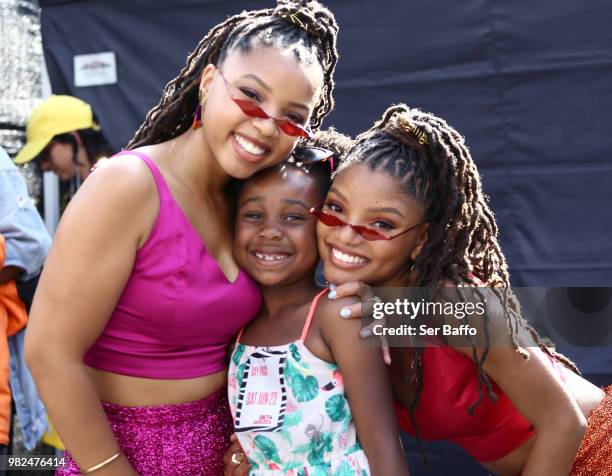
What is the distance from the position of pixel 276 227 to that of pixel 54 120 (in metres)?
2.37

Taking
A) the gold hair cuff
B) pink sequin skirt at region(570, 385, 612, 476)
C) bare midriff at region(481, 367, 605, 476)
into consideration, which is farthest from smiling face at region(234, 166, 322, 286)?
pink sequin skirt at region(570, 385, 612, 476)

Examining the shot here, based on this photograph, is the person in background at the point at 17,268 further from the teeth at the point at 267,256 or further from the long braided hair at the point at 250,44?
the teeth at the point at 267,256

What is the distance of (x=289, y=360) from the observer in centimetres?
231

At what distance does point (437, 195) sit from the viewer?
2.35 meters

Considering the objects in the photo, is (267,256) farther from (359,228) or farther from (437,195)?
(437,195)

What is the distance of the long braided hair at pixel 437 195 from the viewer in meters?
2.30

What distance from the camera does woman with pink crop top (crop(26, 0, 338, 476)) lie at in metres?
1.99

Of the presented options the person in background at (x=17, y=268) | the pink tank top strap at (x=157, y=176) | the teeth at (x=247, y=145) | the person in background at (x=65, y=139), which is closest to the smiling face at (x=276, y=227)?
the teeth at (x=247, y=145)

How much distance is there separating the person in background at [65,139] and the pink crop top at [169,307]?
2.32m

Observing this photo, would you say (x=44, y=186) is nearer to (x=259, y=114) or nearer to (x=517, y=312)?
(x=259, y=114)

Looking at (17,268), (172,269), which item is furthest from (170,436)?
(17,268)

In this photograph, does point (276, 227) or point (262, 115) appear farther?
point (276, 227)

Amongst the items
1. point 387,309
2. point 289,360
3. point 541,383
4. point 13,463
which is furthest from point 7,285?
point 541,383

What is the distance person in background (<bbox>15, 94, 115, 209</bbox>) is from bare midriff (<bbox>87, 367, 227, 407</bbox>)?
232 centimetres
